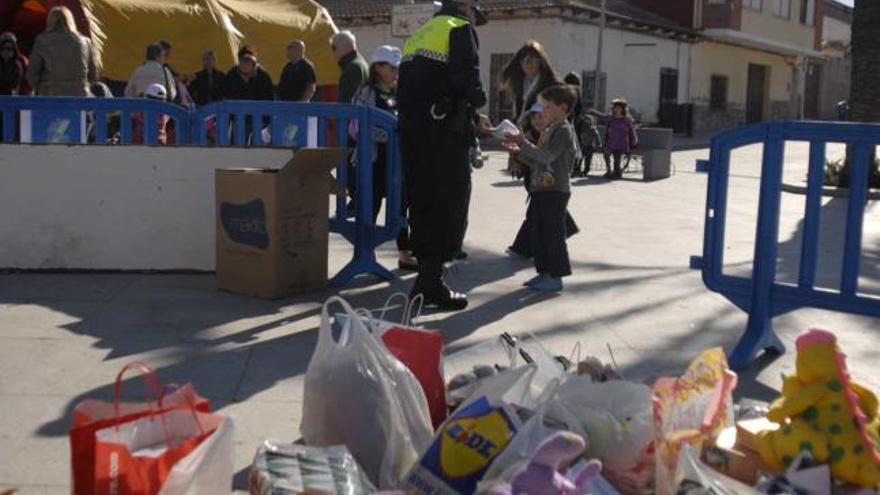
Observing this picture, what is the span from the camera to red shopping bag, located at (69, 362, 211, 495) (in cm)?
280

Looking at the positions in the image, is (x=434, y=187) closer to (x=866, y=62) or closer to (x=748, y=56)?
(x=866, y=62)

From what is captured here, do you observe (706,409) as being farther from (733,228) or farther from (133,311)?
(733,228)

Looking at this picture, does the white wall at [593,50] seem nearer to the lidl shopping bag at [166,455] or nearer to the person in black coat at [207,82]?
the person in black coat at [207,82]

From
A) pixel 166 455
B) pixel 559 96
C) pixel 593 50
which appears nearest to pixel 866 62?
pixel 559 96

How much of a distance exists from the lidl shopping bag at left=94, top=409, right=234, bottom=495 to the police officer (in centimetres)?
310

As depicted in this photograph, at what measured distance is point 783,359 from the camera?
17.6ft

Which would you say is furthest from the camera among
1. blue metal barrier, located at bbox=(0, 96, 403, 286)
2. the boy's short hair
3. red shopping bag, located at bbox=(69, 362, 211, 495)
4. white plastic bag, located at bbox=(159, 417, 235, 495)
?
blue metal barrier, located at bbox=(0, 96, 403, 286)

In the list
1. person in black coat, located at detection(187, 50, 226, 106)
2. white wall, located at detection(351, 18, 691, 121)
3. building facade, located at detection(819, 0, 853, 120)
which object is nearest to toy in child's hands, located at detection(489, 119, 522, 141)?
person in black coat, located at detection(187, 50, 226, 106)

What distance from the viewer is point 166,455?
281 cm

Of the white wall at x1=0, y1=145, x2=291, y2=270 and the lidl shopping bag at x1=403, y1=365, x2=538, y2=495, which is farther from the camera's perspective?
the white wall at x1=0, y1=145, x2=291, y2=270

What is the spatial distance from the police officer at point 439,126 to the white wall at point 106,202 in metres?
1.35

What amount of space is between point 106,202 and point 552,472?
508cm


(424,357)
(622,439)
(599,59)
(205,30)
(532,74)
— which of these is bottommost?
(622,439)

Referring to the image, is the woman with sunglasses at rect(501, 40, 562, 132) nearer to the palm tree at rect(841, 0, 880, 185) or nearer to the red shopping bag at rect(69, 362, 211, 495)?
the red shopping bag at rect(69, 362, 211, 495)
